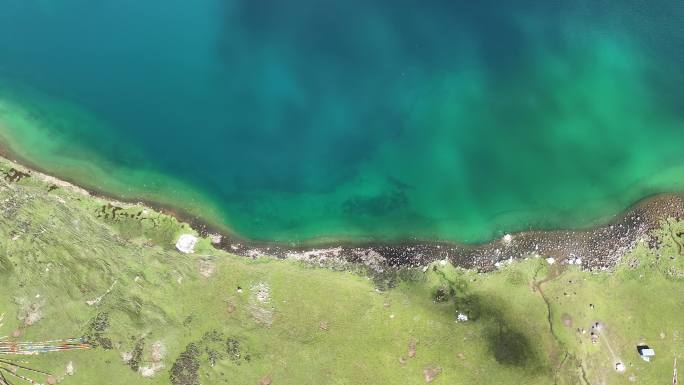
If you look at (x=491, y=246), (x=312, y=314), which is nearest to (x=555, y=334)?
(x=491, y=246)

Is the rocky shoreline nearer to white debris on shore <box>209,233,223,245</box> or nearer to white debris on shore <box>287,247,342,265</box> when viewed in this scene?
white debris on shore <box>287,247,342,265</box>

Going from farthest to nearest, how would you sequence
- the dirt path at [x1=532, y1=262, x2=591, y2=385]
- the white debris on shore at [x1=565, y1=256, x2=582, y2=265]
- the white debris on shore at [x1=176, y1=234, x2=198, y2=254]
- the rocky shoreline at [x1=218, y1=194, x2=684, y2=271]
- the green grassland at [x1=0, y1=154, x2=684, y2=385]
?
the white debris on shore at [x1=176, y1=234, x2=198, y2=254]
the rocky shoreline at [x1=218, y1=194, x2=684, y2=271]
the white debris on shore at [x1=565, y1=256, x2=582, y2=265]
the green grassland at [x1=0, y1=154, x2=684, y2=385]
the dirt path at [x1=532, y1=262, x2=591, y2=385]

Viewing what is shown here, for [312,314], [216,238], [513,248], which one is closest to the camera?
[312,314]

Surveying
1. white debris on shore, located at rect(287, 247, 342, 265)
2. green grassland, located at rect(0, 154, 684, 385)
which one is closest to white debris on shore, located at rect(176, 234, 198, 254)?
green grassland, located at rect(0, 154, 684, 385)

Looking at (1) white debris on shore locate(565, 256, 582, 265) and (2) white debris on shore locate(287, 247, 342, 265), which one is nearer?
(1) white debris on shore locate(565, 256, 582, 265)

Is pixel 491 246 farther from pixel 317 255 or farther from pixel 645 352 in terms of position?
pixel 317 255

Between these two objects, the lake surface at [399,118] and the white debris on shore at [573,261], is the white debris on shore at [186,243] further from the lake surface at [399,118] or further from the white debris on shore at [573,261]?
the white debris on shore at [573,261]
